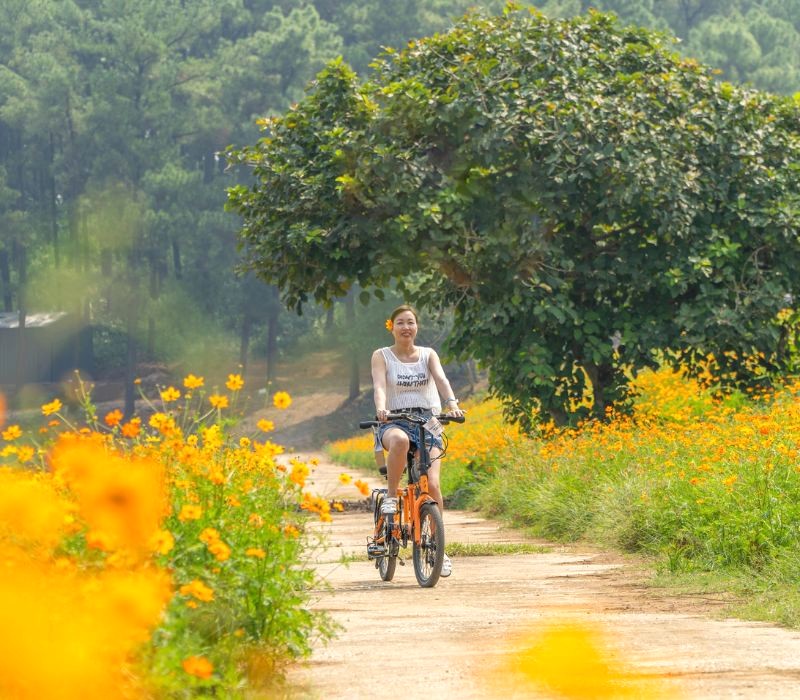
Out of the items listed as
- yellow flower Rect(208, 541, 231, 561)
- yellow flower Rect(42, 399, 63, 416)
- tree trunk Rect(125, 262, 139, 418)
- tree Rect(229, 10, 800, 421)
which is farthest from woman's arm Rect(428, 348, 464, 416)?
tree trunk Rect(125, 262, 139, 418)

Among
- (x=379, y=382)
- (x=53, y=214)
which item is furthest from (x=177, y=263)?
(x=379, y=382)

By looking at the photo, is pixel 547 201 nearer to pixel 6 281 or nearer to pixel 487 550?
pixel 487 550

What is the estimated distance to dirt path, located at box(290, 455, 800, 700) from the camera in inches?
205

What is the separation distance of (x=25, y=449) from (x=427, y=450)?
3.93 meters

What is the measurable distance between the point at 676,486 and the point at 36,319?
179 ft

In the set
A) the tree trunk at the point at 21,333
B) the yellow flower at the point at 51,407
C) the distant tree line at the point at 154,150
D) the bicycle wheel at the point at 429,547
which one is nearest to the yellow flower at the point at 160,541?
the yellow flower at the point at 51,407

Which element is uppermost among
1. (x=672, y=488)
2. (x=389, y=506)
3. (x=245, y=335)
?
(x=389, y=506)

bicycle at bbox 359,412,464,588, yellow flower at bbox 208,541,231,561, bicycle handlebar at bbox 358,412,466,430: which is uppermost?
yellow flower at bbox 208,541,231,561

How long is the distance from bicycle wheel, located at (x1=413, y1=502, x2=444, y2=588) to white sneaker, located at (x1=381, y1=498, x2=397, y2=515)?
0.93ft

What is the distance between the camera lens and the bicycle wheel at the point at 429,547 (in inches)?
356

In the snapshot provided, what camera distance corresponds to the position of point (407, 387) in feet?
31.9

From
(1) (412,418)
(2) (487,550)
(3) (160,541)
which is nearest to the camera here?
(3) (160,541)

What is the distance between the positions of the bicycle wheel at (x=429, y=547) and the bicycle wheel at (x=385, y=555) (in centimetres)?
35

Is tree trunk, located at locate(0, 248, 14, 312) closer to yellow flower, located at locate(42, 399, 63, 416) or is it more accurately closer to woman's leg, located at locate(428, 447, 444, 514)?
woman's leg, located at locate(428, 447, 444, 514)
